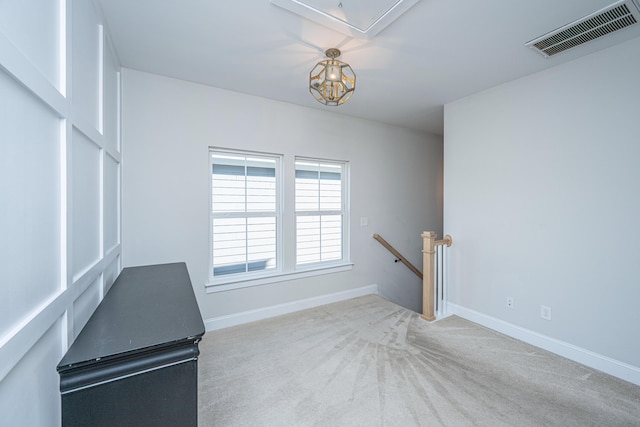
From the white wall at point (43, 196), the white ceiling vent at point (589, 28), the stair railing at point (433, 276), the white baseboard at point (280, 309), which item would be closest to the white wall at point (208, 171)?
the white baseboard at point (280, 309)

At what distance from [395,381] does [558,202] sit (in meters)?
2.18

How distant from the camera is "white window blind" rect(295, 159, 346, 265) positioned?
11.8 ft

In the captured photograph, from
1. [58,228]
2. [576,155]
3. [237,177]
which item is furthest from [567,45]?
[58,228]

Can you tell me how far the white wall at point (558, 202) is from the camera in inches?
84.5

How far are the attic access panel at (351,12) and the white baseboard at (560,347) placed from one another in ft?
9.99

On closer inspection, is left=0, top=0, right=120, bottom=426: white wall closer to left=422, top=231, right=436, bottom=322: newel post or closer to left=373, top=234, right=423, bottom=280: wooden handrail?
left=422, top=231, right=436, bottom=322: newel post

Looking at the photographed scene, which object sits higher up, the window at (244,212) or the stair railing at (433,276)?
the window at (244,212)

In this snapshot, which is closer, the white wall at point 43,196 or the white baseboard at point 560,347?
the white wall at point 43,196

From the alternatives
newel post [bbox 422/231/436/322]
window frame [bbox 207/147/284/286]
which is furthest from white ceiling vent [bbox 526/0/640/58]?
window frame [bbox 207/147/284/286]

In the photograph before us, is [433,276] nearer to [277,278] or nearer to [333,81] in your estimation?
[277,278]

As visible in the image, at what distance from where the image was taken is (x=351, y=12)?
1.75 m

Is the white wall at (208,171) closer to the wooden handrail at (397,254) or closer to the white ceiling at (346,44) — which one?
the wooden handrail at (397,254)

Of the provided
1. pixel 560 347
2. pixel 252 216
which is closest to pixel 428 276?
pixel 560 347

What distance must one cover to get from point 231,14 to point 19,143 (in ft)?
5.07
